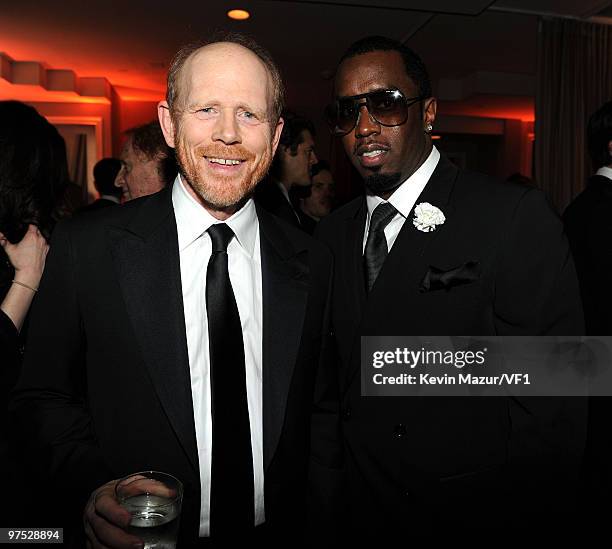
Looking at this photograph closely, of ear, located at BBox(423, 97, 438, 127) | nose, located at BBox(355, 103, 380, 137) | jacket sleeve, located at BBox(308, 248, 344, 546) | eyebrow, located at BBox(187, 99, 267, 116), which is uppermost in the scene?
ear, located at BBox(423, 97, 438, 127)

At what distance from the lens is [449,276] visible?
1.72 metres

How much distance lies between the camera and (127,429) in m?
1.41

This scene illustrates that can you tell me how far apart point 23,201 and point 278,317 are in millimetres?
1042

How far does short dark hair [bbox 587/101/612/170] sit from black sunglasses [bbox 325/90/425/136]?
1.56 metres

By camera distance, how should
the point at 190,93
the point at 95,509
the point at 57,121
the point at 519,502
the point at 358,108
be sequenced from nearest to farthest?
the point at 95,509, the point at 190,93, the point at 519,502, the point at 358,108, the point at 57,121

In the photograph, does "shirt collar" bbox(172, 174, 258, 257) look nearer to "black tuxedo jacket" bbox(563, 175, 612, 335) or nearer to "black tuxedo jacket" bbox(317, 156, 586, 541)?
"black tuxedo jacket" bbox(317, 156, 586, 541)

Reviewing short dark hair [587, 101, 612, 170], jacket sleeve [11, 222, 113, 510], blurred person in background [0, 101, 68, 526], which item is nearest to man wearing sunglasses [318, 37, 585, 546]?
jacket sleeve [11, 222, 113, 510]

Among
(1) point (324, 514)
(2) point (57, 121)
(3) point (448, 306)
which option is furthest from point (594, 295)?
(2) point (57, 121)

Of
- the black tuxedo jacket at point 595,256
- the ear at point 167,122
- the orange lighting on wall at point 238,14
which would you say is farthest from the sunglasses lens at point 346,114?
the orange lighting on wall at point 238,14

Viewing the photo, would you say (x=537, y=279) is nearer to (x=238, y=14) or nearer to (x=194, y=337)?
(x=194, y=337)

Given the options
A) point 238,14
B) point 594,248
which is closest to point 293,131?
point 594,248

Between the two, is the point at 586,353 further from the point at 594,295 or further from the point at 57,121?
the point at 57,121

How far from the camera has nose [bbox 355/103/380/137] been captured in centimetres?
193

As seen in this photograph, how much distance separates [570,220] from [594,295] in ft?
1.26
